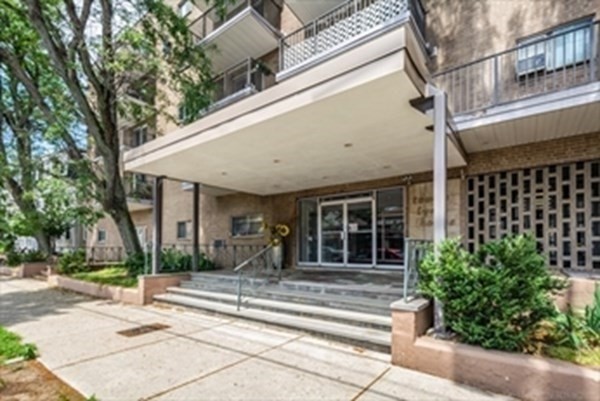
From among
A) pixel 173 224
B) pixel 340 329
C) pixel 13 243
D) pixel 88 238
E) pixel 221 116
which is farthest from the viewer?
pixel 88 238

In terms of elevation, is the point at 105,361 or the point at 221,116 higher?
the point at 221,116

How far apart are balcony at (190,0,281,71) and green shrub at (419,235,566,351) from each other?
35.2ft

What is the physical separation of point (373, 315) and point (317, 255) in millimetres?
6034

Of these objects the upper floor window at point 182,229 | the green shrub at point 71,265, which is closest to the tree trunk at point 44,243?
the green shrub at point 71,265

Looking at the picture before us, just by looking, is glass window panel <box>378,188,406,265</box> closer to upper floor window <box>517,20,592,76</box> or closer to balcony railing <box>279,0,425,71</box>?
upper floor window <box>517,20,592,76</box>

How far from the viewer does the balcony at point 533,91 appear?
594 cm

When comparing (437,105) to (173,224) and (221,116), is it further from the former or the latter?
(173,224)

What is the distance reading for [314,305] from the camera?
6504 millimetres

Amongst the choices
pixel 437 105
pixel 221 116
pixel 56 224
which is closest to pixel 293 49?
pixel 221 116

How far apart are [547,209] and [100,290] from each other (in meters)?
11.3

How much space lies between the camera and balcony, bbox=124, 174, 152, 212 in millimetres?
16719

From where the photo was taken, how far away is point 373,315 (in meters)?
5.67

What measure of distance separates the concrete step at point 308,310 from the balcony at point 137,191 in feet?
32.6

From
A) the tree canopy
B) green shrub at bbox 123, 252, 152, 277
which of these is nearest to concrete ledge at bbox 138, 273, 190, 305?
green shrub at bbox 123, 252, 152, 277
